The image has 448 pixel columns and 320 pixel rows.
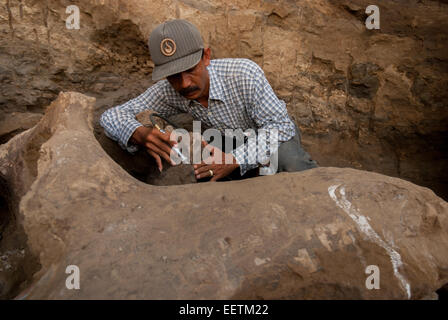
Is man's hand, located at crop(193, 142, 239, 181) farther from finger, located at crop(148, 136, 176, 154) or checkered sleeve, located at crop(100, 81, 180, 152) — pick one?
checkered sleeve, located at crop(100, 81, 180, 152)

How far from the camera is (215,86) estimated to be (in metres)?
2.19

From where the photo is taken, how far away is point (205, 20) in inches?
113

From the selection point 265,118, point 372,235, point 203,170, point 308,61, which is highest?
point 308,61

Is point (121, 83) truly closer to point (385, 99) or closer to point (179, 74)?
point (179, 74)

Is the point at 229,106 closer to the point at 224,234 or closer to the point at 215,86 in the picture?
the point at 215,86

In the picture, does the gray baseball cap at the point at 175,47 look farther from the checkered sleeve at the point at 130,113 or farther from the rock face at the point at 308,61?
the rock face at the point at 308,61

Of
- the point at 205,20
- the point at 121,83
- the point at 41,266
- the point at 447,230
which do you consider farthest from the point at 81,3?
the point at 447,230

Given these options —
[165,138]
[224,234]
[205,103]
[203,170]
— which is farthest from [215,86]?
[224,234]

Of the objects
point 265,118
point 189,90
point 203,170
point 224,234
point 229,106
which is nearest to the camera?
point 224,234

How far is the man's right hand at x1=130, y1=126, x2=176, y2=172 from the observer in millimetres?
1951

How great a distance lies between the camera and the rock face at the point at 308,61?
2.69 m

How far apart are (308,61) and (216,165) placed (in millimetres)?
1552

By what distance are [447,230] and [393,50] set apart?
1.74 m

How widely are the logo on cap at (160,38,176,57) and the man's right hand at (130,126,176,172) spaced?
0.36 metres
